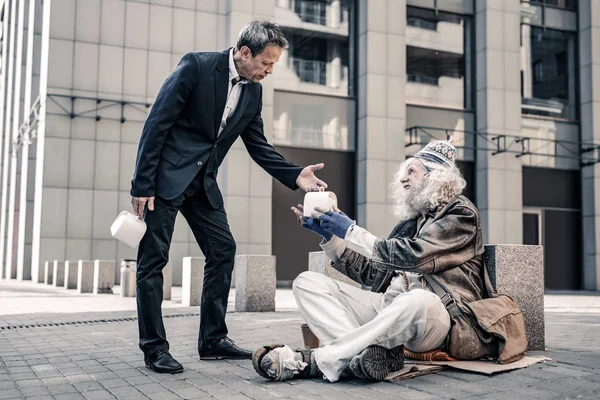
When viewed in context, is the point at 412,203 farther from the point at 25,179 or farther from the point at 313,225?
the point at 25,179

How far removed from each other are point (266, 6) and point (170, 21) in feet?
9.36

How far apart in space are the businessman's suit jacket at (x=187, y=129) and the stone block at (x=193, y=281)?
19.6 ft

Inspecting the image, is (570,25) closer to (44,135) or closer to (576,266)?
(576,266)

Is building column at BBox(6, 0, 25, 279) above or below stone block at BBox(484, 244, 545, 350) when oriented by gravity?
above

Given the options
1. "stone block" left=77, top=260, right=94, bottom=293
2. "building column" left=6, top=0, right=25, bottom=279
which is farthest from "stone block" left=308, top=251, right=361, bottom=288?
"building column" left=6, top=0, right=25, bottom=279

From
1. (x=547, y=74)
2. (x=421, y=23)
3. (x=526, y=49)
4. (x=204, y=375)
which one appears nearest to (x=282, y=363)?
(x=204, y=375)

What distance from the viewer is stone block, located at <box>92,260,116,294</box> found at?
48.2 ft

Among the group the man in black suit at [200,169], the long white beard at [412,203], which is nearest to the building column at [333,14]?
the man in black suit at [200,169]

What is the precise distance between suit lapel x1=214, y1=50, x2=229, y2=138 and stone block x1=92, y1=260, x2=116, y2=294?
10.9 meters

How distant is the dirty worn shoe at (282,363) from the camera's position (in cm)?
383

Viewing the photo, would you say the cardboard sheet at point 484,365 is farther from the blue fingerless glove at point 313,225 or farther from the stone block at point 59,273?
the stone block at point 59,273

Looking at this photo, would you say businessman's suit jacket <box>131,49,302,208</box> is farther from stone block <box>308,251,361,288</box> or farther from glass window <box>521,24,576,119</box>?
glass window <box>521,24,576,119</box>

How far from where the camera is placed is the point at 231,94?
4.81 metres

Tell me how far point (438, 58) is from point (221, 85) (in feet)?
58.3
